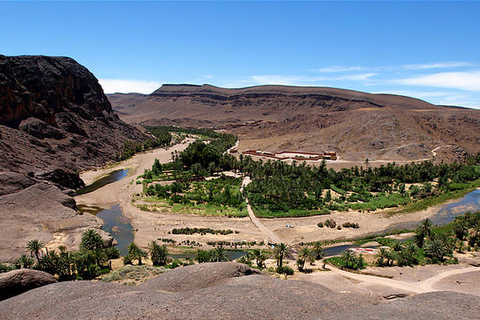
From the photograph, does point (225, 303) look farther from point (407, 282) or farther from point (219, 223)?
point (219, 223)

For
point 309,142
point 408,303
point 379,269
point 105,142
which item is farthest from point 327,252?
point 105,142

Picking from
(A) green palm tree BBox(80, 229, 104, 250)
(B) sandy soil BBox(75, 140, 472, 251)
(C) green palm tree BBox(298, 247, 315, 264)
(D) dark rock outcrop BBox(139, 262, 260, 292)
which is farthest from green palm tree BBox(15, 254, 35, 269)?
(C) green palm tree BBox(298, 247, 315, 264)

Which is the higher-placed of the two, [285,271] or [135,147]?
[135,147]

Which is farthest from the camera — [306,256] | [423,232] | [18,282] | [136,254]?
[423,232]

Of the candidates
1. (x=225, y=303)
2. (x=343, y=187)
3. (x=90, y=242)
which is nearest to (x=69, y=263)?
(x=90, y=242)

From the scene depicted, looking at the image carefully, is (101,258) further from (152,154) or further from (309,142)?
(309,142)

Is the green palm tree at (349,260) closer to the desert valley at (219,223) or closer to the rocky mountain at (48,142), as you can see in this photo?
the desert valley at (219,223)
